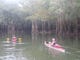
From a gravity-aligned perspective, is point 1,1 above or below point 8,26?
above

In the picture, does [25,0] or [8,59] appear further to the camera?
[25,0]

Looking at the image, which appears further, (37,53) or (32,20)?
(32,20)

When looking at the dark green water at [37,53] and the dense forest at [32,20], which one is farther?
the dense forest at [32,20]

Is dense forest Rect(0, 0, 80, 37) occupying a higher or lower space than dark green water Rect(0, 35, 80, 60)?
higher

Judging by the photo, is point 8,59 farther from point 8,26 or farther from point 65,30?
point 8,26

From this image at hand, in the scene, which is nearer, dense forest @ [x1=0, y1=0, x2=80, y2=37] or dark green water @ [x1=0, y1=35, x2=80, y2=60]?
dark green water @ [x1=0, y1=35, x2=80, y2=60]

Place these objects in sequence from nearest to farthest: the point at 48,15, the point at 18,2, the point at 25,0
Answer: the point at 48,15 < the point at 25,0 < the point at 18,2

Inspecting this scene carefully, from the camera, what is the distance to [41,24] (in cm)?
6494

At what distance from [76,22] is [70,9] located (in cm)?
1103

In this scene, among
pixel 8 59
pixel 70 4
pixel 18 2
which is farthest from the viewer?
pixel 18 2

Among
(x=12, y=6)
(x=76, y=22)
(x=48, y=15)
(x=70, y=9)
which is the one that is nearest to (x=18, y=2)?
(x=12, y=6)

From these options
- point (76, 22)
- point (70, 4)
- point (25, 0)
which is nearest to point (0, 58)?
point (70, 4)

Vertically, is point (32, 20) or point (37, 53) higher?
point (32, 20)

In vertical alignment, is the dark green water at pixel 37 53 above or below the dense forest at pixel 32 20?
below
